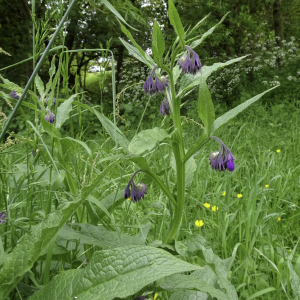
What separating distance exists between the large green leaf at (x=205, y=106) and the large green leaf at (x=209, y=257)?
0.33 m

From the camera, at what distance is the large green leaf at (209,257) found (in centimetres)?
72

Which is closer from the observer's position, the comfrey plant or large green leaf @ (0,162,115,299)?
large green leaf @ (0,162,115,299)

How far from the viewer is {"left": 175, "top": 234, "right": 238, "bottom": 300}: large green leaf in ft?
2.37

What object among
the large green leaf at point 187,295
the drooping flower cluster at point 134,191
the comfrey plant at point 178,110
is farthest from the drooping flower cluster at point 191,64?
the large green leaf at point 187,295

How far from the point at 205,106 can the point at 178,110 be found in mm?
177

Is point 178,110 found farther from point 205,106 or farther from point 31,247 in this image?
point 31,247

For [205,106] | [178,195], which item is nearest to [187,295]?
[178,195]

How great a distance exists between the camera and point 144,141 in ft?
2.39

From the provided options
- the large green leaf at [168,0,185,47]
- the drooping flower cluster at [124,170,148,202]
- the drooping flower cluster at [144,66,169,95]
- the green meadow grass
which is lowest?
the green meadow grass

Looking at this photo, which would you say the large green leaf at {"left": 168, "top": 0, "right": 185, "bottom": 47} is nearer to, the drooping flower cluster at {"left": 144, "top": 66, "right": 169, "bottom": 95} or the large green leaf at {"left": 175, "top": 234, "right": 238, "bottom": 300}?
the drooping flower cluster at {"left": 144, "top": 66, "right": 169, "bottom": 95}

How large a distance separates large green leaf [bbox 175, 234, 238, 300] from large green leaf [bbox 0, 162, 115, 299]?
348 millimetres

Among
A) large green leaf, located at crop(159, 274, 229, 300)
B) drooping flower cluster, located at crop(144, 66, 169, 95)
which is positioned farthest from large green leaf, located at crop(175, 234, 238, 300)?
drooping flower cluster, located at crop(144, 66, 169, 95)

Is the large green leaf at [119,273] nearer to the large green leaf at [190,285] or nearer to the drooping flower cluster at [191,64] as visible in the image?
the large green leaf at [190,285]

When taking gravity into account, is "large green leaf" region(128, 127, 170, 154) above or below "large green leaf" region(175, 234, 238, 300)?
above
